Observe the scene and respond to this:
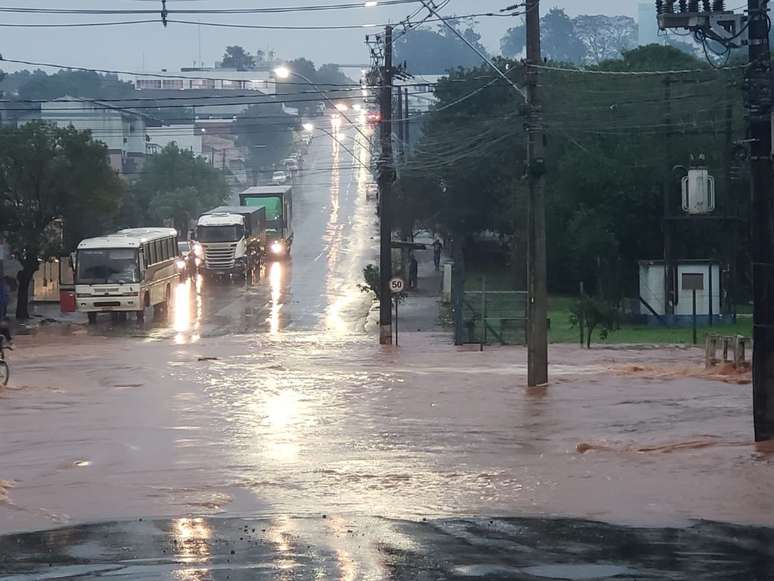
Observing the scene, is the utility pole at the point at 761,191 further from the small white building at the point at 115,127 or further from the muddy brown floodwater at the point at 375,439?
the small white building at the point at 115,127

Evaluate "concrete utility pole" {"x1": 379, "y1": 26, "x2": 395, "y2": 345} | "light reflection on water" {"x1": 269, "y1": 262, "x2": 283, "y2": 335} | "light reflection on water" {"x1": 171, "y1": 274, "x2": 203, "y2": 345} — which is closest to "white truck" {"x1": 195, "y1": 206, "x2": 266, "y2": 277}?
"light reflection on water" {"x1": 171, "y1": 274, "x2": 203, "y2": 345}

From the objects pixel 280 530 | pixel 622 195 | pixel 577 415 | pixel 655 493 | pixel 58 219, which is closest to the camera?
pixel 280 530

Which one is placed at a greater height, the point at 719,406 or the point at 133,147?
the point at 133,147

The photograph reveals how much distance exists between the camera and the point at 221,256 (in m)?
61.2

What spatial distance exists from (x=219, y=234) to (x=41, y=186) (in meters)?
13.8

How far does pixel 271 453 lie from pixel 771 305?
6679 millimetres

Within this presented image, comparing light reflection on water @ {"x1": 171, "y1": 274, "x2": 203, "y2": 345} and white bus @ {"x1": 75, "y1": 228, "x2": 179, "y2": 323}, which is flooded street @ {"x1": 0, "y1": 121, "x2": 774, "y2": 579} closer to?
light reflection on water @ {"x1": 171, "y1": 274, "x2": 203, "y2": 345}

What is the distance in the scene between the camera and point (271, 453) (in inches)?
720

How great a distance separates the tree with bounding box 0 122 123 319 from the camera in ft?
154

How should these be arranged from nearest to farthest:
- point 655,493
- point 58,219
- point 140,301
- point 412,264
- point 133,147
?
point 655,493 → point 140,301 → point 58,219 → point 412,264 → point 133,147

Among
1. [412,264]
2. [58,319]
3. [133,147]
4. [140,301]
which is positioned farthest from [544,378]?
[133,147]

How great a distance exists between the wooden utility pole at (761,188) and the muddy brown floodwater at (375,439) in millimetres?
1500

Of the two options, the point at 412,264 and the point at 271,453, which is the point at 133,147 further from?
the point at 271,453

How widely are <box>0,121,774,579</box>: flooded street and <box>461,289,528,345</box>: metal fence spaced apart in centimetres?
123
